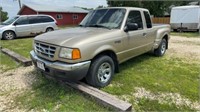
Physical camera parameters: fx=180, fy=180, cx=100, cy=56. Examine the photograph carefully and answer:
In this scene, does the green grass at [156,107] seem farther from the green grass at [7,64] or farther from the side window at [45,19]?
the side window at [45,19]

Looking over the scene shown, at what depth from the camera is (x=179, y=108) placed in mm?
3285

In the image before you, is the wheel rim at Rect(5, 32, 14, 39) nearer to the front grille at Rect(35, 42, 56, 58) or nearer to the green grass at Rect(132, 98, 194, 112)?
the front grille at Rect(35, 42, 56, 58)

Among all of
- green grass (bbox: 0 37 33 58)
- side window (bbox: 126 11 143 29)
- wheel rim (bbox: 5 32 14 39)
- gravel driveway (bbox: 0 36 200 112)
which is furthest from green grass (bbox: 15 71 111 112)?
wheel rim (bbox: 5 32 14 39)

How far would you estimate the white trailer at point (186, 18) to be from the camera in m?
16.8

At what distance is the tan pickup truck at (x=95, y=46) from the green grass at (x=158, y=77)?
15.5 inches

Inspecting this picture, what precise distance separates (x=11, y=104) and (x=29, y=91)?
0.52 metres

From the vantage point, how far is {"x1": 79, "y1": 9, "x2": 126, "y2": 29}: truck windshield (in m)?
4.43

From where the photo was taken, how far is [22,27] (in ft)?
41.0

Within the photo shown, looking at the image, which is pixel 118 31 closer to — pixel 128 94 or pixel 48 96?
pixel 128 94

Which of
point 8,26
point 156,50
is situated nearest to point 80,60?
point 156,50

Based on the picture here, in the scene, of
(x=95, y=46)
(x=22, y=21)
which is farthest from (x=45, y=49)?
(x=22, y=21)

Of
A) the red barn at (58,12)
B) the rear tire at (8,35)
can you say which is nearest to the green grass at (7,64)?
the rear tire at (8,35)

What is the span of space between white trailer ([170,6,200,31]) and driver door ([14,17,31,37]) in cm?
1393

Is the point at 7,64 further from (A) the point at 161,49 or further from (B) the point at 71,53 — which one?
(A) the point at 161,49
